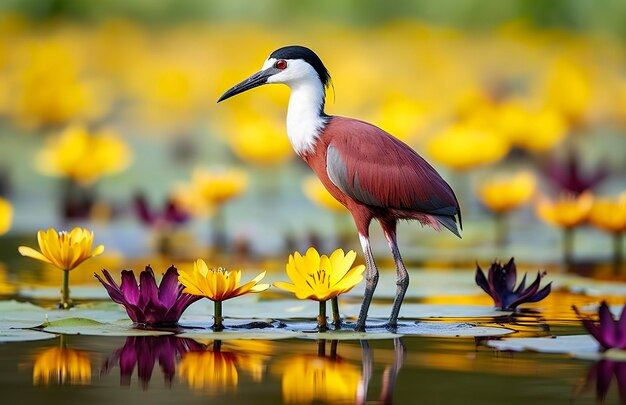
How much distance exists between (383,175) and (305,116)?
23.3 inches

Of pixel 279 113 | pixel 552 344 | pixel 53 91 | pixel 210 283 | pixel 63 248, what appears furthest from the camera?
pixel 279 113

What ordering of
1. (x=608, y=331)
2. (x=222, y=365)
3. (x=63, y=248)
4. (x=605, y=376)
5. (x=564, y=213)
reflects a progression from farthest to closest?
(x=564, y=213)
(x=63, y=248)
(x=608, y=331)
(x=222, y=365)
(x=605, y=376)

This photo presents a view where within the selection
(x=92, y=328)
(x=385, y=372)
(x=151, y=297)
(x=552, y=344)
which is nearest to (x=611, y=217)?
(x=552, y=344)

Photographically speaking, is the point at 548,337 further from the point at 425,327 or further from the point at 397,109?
the point at 397,109

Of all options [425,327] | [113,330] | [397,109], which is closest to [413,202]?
[425,327]

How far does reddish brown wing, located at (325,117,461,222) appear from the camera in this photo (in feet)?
25.5

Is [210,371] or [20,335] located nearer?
[210,371]

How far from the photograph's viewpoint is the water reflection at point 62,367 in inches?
226

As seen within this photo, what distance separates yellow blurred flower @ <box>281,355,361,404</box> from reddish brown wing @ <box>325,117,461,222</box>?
1634 millimetres

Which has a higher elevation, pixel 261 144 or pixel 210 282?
pixel 261 144

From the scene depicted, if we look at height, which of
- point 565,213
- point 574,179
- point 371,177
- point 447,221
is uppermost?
point 574,179

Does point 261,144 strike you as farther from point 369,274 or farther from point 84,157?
point 369,274

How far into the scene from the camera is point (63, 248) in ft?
25.4

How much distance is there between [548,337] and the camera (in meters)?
6.96
